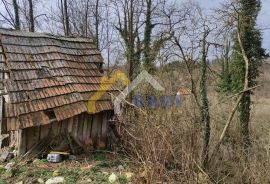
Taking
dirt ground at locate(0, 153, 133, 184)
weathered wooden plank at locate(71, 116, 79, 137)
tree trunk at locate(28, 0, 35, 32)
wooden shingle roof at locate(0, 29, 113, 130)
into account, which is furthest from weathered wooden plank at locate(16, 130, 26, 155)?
tree trunk at locate(28, 0, 35, 32)

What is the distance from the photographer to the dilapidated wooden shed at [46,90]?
29.0ft

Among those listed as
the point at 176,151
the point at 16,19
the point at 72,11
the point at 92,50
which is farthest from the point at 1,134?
the point at 72,11

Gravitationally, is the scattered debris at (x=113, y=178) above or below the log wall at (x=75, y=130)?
below

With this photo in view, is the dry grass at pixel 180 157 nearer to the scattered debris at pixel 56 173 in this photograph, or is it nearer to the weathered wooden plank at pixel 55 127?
the scattered debris at pixel 56 173

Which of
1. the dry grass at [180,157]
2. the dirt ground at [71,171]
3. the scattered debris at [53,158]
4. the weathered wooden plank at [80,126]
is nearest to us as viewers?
the dry grass at [180,157]

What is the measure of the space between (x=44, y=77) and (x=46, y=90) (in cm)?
51

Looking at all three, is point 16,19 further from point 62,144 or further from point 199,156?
point 199,156

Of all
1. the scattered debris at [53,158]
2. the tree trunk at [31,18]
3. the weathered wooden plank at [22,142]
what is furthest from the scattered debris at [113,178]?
the tree trunk at [31,18]

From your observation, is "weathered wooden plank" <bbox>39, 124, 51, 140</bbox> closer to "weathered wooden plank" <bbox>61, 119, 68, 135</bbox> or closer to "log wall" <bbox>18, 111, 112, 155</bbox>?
"log wall" <bbox>18, 111, 112, 155</bbox>

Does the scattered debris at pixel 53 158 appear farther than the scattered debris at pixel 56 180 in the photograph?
Yes

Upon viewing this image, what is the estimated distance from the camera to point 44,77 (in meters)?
9.86

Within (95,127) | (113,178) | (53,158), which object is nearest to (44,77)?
(95,127)

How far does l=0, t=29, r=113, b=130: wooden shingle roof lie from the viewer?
8758 mm

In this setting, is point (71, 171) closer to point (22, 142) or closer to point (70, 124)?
point (22, 142)
